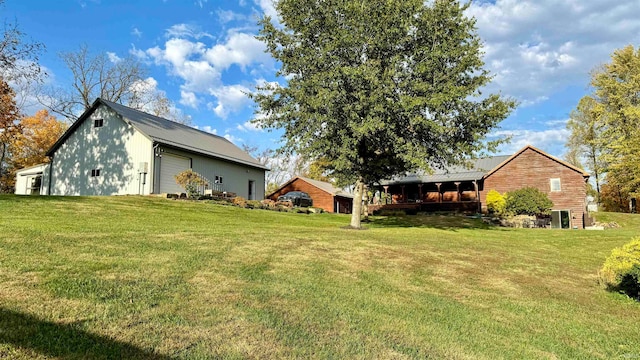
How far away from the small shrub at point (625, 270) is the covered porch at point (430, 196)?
86.8ft

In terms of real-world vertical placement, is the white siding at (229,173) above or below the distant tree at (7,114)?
below

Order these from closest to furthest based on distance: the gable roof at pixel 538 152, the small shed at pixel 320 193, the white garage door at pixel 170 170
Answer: the white garage door at pixel 170 170 < the gable roof at pixel 538 152 < the small shed at pixel 320 193

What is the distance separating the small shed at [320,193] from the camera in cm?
4144

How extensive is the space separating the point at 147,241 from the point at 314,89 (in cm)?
1018

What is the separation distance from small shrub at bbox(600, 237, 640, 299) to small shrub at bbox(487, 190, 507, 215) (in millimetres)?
22052

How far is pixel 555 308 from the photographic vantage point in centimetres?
669

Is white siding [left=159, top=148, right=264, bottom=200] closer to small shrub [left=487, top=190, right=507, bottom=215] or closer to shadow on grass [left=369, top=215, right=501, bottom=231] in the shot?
shadow on grass [left=369, top=215, right=501, bottom=231]

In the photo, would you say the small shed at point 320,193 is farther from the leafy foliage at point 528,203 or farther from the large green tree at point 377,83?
the large green tree at point 377,83

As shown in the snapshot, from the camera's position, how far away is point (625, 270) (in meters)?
7.52

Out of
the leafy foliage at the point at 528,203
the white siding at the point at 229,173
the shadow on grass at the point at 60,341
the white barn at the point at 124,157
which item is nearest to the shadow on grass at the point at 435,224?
the leafy foliage at the point at 528,203

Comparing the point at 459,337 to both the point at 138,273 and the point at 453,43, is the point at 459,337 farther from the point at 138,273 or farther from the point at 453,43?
the point at 453,43

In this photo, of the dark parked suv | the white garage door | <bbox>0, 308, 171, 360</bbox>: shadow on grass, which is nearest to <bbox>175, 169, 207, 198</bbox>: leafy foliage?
the white garage door

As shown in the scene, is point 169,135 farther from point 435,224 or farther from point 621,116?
point 621,116

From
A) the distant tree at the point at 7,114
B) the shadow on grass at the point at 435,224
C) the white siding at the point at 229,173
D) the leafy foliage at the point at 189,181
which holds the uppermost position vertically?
the distant tree at the point at 7,114
